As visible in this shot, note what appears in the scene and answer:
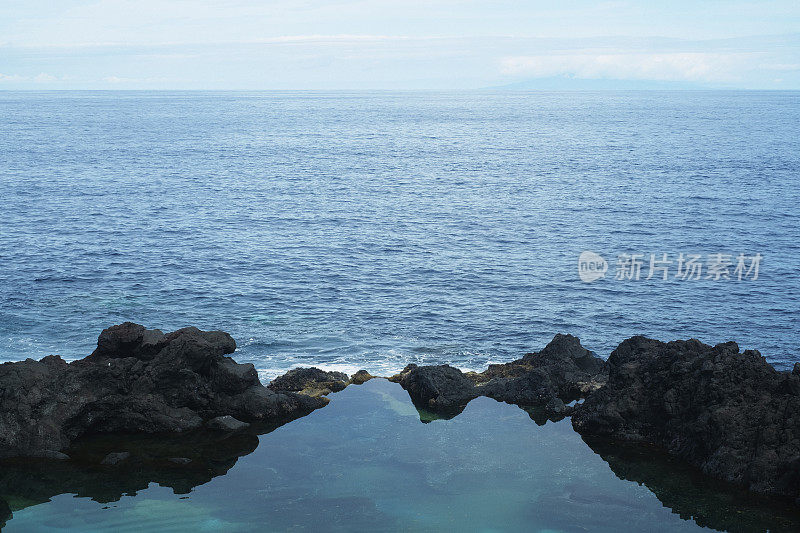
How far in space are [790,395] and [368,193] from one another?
86.0 meters

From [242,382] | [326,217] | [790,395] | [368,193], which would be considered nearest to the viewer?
[790,395]

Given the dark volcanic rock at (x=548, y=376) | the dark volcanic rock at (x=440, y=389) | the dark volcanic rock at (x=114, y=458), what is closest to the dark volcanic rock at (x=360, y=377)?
the dark volcanic rock at (x=440, y=389)

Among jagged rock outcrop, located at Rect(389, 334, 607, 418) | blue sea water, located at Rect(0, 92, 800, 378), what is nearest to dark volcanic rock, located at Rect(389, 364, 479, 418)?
jagged rock outcrop, located at Rect(389, 334, 607, 418)

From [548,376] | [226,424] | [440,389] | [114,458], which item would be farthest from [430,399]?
[114,458]

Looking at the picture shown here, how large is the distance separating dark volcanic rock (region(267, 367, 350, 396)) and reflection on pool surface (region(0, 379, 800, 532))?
158 inches

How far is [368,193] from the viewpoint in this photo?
115 m

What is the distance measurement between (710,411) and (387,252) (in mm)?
47496

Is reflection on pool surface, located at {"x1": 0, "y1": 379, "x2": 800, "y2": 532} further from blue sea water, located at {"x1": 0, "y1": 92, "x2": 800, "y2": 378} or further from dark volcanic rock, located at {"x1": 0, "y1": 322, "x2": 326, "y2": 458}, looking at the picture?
blue sea water, located at {"x1": 0, "y1": 92, "x2": 800, "y2": 378}

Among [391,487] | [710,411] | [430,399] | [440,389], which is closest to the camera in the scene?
[391,487]

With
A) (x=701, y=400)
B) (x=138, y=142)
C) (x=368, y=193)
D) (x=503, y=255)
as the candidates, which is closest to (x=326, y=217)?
(x=368, y=193)

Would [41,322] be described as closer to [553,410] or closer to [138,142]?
[553,410]

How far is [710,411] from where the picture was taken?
3506 cm

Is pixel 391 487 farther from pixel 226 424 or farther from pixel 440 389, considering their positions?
pixel 226 424

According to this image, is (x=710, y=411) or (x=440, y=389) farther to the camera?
(x=440, y=389)
